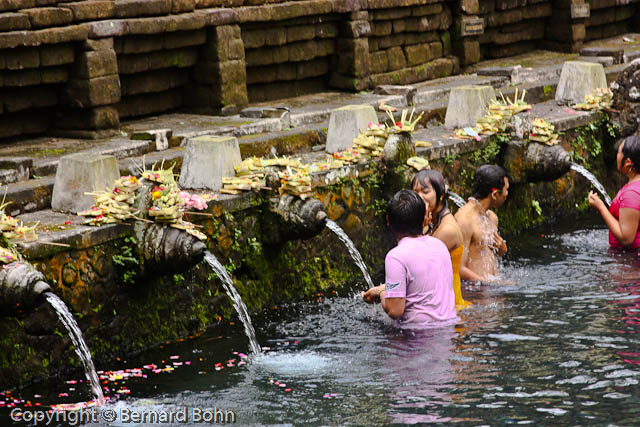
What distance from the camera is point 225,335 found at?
26.8 feet

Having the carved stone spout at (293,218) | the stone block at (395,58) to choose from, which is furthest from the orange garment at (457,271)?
the stone block at (395,58)

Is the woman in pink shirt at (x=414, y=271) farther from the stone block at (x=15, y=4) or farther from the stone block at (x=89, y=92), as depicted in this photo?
the stone block at (x=15, y=4)

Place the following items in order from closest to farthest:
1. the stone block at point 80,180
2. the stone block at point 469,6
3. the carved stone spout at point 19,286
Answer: the carved stone spout at point 19,286
the stone block at point 80,180
the stone block at point 469,6

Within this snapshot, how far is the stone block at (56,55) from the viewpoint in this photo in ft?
36.5

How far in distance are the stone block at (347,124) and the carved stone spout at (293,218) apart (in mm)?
1758

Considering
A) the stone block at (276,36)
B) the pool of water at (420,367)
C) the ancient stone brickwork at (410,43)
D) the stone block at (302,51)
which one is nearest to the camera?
the pool of water at (420,367)

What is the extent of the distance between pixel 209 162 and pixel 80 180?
1.18 m

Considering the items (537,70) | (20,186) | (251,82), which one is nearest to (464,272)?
(20,186)

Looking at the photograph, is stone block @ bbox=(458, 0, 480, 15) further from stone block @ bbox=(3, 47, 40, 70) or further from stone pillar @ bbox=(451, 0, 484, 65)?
stone block @ bbox=(3, 47, 40, 70)

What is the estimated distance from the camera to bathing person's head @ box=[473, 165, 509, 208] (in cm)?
829

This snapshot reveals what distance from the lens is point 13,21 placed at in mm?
10617

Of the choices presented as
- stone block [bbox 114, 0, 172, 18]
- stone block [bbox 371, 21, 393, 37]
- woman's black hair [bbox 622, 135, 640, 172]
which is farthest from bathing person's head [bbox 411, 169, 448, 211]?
stone block [bbox 371, 21, 393, 37]

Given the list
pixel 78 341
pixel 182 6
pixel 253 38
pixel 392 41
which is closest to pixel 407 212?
pixel 78 341

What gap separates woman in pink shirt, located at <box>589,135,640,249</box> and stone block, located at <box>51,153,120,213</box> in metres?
4.14
